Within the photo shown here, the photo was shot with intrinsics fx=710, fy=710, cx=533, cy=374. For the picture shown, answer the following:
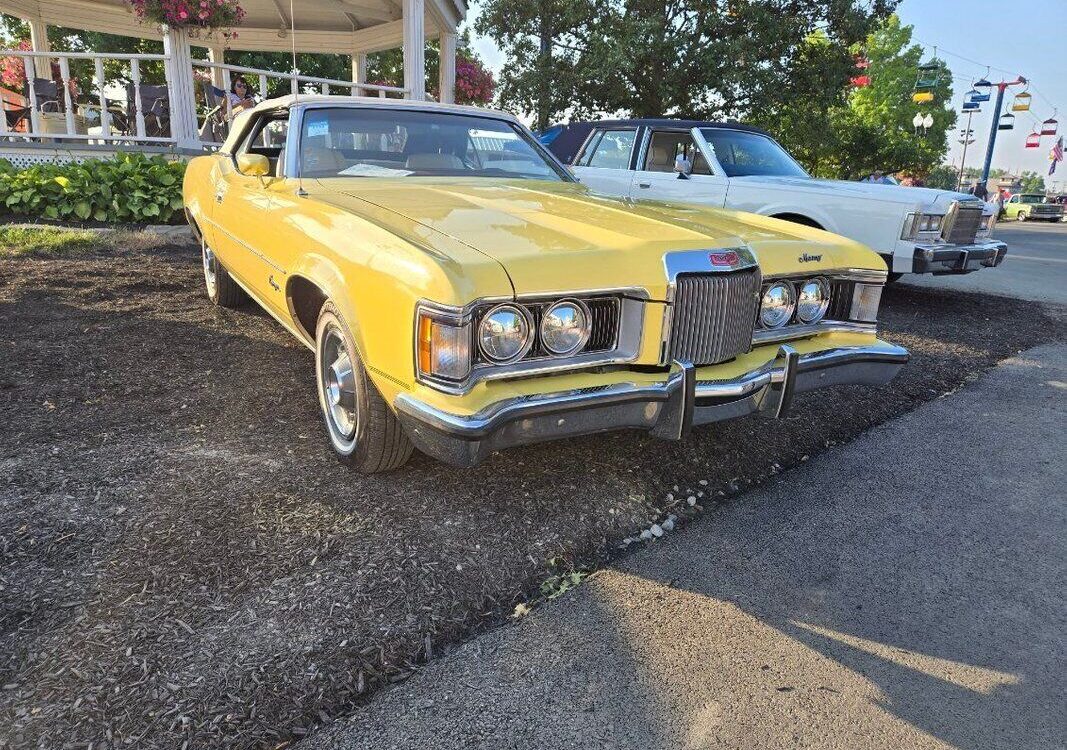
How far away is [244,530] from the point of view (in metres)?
2.54

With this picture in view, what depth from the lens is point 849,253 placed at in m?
3.20

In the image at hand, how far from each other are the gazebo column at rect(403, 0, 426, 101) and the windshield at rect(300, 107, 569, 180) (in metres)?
6.74

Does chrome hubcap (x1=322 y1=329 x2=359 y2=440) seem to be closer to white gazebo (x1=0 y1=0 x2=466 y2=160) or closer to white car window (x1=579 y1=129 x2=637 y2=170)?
white car window (x1=579 y1=129 x2=637 y2=170)

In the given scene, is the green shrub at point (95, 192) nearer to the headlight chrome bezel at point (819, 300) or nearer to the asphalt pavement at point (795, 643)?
the headlight chrome bezel at point (819, 300)

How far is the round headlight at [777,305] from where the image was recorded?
3.04 m

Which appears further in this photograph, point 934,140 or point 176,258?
point 934,140

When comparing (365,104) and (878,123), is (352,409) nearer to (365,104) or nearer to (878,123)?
(365,104)

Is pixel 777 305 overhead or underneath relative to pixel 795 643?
overhead

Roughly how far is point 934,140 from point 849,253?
41.8 meters

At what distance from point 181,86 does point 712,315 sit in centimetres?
971

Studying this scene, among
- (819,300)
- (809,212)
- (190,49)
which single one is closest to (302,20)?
(190,49)

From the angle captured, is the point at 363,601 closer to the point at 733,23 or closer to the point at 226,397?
the point at 226,397

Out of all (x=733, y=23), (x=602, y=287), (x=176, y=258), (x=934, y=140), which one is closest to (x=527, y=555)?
(x=602, y=287)

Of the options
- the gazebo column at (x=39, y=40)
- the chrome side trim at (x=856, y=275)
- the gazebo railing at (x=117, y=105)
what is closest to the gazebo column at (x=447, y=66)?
the gazebo railing at (x=117, y=105)
